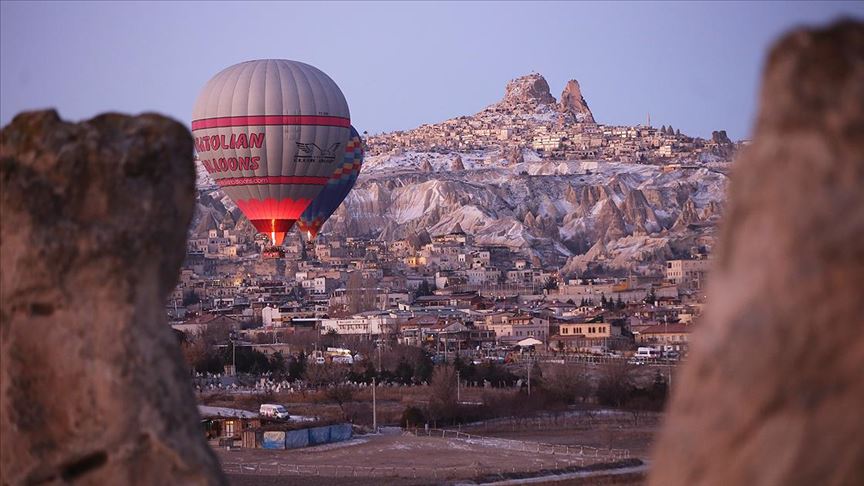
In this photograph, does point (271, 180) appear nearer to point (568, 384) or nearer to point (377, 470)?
point (568, 384)

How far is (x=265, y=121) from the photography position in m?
44.2

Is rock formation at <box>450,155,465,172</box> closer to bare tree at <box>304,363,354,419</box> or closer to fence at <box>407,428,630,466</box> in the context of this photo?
bare tree at <box>304,363,354,419</box>

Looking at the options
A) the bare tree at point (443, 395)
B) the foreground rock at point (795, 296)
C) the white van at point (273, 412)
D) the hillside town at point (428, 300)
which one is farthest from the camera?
the hillside town at point (428, 300)

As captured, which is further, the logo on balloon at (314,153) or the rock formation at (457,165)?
the rock formation at (457,165)

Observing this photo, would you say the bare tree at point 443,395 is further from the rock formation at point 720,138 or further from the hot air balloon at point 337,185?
the rock formation at point 720,138

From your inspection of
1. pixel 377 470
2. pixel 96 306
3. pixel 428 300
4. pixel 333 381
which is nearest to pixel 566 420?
pixel 377 470

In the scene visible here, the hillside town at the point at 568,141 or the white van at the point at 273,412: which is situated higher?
the hillside town at the point at 568,141

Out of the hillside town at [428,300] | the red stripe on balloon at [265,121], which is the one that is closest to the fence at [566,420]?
the red stripe on balloon at [265,121]

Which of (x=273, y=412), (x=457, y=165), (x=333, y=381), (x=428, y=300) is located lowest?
(x=273, y=412)

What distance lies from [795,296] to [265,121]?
4165 cm

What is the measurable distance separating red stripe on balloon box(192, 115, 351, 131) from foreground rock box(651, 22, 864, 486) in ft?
135

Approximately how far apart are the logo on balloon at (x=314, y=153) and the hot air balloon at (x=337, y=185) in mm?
2726

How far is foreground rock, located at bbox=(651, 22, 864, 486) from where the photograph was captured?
3068 millimetres

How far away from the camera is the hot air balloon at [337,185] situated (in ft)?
168
